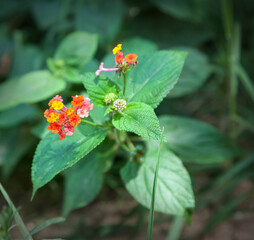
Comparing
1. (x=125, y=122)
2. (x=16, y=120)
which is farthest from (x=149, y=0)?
(x=125, y=122)

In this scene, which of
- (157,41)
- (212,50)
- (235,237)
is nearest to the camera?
(235,237)

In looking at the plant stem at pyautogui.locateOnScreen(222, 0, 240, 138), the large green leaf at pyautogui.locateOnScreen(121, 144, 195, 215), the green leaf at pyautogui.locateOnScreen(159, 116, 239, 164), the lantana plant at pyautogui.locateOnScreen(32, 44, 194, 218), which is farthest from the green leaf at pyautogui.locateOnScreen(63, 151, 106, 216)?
the plant stem at pyautogui.locateOnScreen(222, 0, 240, 138)

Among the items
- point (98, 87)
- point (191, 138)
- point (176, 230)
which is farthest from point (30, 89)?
point (176, 230)

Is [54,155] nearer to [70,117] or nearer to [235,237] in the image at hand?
[70,117]

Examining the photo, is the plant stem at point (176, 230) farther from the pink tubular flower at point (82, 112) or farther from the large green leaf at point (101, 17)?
the large green leaf at point (101, 17)

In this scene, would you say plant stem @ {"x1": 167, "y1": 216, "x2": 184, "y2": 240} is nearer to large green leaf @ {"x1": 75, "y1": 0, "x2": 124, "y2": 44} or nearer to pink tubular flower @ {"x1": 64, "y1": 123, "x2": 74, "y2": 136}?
pink tubular flower @ {"x1": 64, "y1": 123, "x2": 74, "y2": 136}

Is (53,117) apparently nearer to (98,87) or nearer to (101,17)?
(98,87)
